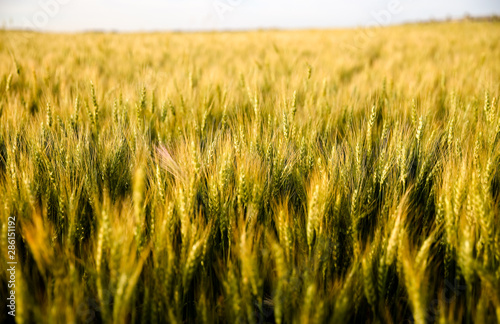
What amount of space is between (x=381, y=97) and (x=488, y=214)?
1391 mm

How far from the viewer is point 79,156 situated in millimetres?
1086

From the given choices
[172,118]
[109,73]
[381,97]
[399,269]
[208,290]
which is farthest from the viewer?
[109,73]

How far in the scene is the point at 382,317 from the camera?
740 mm

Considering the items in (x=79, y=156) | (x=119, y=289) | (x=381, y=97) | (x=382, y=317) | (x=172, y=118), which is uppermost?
(x=381, y=97)

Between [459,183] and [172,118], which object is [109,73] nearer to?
[172,118]

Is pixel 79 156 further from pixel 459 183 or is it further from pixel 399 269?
pixel 459 183

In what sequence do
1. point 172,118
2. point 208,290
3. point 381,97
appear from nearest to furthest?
point 208,290 < point 172,118 < point 381,97

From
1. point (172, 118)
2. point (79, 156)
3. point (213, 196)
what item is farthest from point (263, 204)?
point (172, 118)

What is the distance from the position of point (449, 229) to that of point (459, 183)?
18cm

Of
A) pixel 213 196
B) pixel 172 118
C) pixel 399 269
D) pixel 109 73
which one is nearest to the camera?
pixel 399 269

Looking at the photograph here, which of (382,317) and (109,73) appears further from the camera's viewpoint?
(109,73)

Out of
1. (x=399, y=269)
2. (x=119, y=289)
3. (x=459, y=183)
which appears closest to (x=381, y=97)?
(x=459, y=183)

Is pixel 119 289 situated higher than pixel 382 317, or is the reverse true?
pixel 119 289

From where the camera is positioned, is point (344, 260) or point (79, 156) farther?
point (79, 156)
